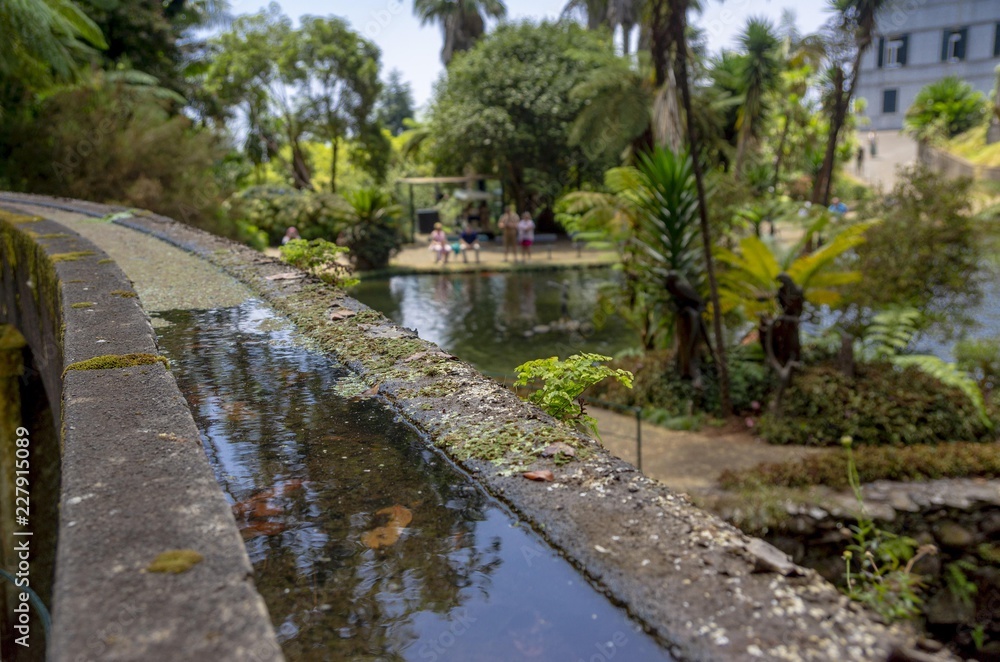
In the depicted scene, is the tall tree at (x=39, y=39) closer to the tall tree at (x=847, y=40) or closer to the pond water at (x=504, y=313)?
the pond water at (x=504, y=313)

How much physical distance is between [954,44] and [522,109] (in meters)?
39.1

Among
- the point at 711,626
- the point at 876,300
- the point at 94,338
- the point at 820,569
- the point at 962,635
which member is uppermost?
the point at 94,338

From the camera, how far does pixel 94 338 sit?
3086 millimetres

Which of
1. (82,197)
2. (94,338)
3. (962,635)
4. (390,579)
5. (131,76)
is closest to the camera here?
(390,579)

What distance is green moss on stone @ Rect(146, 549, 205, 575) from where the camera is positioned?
1.50m

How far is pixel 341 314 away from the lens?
4.14 meters

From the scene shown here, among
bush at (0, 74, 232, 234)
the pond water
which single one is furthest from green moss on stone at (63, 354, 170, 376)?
bush at (0, 74, 232, 234)

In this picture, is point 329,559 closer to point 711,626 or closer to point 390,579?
point 390,579

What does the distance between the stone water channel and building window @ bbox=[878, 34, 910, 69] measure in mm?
59979

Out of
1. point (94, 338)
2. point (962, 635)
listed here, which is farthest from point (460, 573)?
point (962, 635)

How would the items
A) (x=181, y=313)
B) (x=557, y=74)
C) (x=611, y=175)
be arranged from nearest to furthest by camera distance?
1. (x=181, y=313)
2. (x=611, y=175)
3. (x=557, y=74)

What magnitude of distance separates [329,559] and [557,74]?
27.8m

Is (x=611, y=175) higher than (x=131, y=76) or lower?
lower

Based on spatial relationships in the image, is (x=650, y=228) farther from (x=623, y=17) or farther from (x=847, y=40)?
(x=623, y=17)
